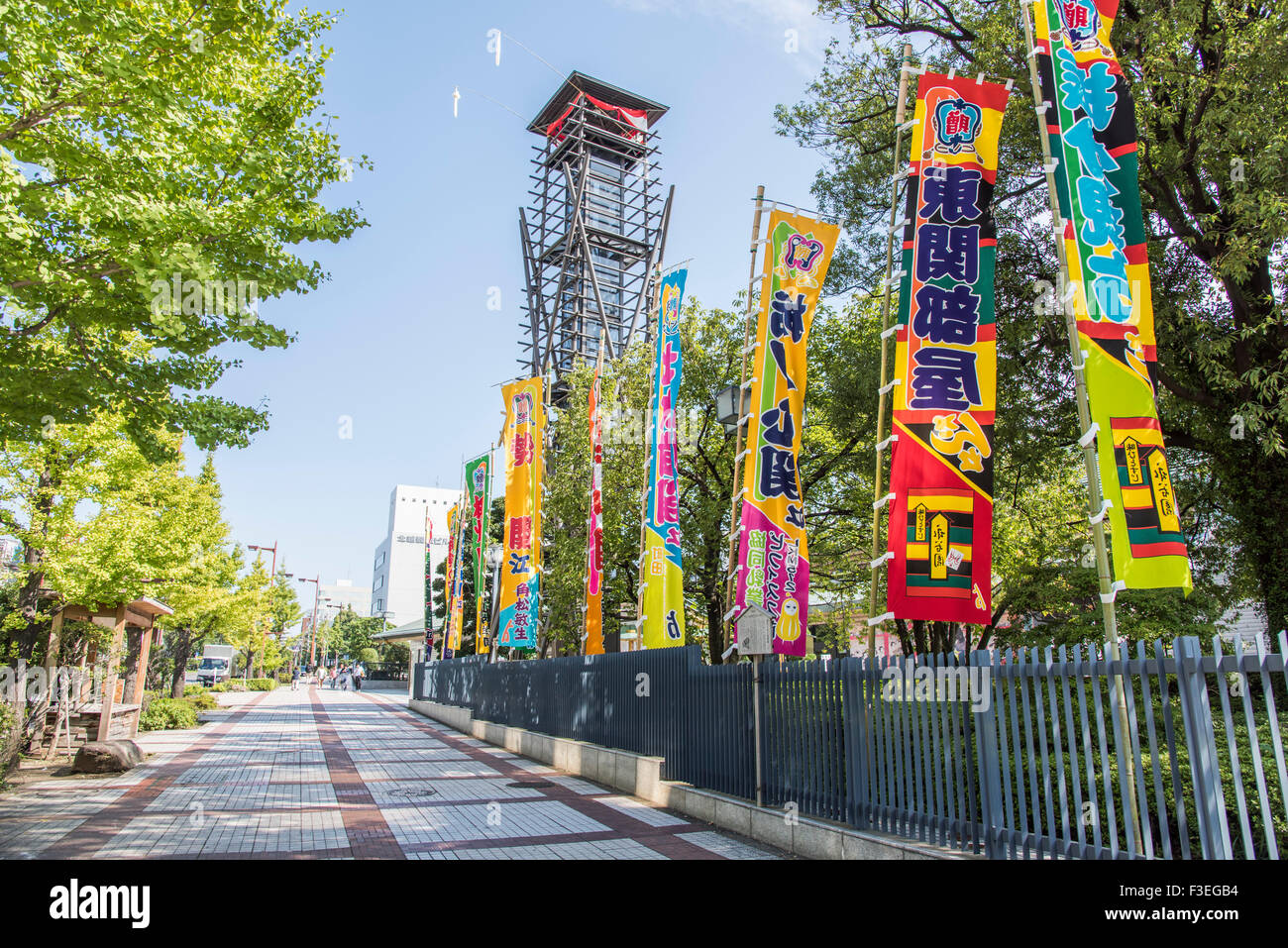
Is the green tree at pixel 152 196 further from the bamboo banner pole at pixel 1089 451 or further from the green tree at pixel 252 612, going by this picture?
the green tree at pixel 252 612

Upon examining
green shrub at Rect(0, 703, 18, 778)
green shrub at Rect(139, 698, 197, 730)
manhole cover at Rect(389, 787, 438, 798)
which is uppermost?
green shrub at Rect(0, 703, 18, 778)

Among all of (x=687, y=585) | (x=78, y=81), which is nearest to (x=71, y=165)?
(x=78, y=81)

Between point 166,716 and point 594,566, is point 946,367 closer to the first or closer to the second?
point 594,566

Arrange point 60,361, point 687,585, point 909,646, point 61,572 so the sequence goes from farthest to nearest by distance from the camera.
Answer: point 687,585 → point 909,646 → point 61,572 → point 60,361

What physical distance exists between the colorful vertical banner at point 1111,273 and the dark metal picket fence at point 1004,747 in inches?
42.5

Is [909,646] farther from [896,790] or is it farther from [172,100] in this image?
[172,100]

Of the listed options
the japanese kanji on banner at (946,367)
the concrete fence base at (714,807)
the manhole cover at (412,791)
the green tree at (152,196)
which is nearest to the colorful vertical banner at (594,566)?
the concrete fence base at (714,807)

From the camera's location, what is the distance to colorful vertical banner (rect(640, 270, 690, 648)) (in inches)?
483

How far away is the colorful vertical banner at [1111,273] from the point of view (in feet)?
20.4

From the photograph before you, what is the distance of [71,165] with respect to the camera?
7.68 m

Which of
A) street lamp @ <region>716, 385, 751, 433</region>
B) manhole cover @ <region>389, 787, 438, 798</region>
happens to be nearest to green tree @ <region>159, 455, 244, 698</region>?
manhole cover @ <region>389, 787, 438, 798</region>

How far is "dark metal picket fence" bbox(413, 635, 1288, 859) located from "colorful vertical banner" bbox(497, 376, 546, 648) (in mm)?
6133

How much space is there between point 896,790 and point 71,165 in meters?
10.2

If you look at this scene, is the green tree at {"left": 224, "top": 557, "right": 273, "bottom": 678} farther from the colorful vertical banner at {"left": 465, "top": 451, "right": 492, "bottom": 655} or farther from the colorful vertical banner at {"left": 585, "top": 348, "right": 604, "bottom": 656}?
the colorful vertical banner at {"left": 585, "top": 348, "right": 604, "bottom": 656}
